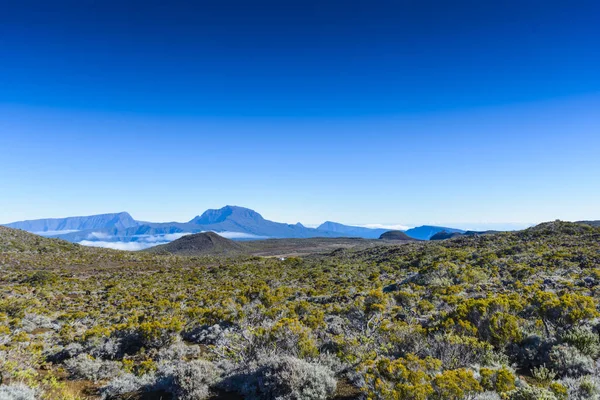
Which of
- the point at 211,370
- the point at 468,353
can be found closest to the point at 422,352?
the point at 468,353

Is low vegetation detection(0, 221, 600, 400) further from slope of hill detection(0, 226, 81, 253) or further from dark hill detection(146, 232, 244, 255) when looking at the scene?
dark hill detection(146, 232, 244, 255)

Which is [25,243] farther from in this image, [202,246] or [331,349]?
[202,246]

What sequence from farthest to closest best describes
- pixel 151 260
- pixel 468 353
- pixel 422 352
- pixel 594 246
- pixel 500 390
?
pixel 151 260
pixel 594 246
pixel 422 352
pixel 468 353
pixel 500 390

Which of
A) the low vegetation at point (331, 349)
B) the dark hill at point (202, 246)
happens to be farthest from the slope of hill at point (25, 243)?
the dark hill at point (202, 246)

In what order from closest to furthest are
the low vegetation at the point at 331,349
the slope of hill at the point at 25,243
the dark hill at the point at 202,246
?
the low vegetation at the point at 331,349 < the slope of hill at the point at 25,243 < the dark hill at the point at 202,246

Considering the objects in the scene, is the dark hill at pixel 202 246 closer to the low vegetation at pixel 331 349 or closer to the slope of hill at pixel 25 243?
the slope of hill at pixel 25 243

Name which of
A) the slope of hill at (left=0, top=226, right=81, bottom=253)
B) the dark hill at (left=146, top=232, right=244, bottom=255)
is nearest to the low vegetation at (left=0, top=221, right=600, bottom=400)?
the slope of hill at (left=0, top=226, right=81, bottom=253)

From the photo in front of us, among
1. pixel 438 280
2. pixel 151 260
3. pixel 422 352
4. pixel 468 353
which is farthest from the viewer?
pixel 151 260

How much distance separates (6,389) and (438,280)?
22346 mm

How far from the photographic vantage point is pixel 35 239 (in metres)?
57.5

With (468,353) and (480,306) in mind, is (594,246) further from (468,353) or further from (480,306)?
(468,353)

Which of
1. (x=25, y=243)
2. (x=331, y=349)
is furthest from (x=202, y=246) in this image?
(x=331, y=349)

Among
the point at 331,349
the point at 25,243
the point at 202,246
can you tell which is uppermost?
the point at 331,349

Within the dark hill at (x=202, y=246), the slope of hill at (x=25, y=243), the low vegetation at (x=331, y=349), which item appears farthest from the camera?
the dark hill at (x=202, y=246)
